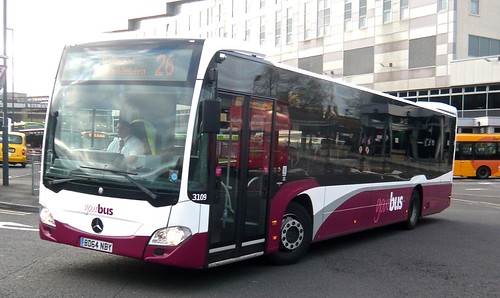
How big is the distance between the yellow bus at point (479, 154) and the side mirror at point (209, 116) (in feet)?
95.7

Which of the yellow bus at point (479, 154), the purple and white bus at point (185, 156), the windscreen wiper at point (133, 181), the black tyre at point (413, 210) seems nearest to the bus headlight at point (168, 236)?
the purple and white bus at point (185, 156)

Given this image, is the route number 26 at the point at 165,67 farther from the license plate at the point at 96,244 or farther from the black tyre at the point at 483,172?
the black tyre at the point at 483,172

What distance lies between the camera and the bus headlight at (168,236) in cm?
568

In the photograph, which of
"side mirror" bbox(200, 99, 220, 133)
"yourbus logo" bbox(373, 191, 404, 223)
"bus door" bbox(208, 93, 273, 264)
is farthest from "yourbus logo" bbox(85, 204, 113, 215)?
"yourbus logo" bbox(373, 191, 404, 223)

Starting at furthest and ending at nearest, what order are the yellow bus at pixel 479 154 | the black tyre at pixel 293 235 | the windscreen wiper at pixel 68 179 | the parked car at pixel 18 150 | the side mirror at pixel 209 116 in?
A: the yellow bus at pixel 479 154, the parked car at pixel 18 150, the black tyre at pixel 293 235, the windscreen wiper at pixel 68 179, the side mirror at pixel 209 116

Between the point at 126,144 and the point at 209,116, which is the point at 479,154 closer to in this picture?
the point at 209,116

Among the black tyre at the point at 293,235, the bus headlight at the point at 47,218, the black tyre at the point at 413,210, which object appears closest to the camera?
the bus headlight at the point at 47,218

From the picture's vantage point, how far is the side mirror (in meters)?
5.67

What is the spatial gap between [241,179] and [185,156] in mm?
1038

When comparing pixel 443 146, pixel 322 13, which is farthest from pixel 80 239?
pixel 322 13

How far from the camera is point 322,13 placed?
54375 mm

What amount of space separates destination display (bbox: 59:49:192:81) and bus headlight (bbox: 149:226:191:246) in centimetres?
172

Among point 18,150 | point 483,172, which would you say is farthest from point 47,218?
point 483,172

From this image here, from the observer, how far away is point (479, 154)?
3194cm
